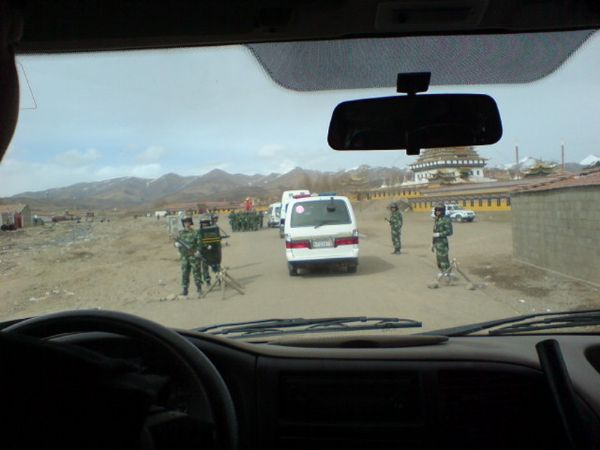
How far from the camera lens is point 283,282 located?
10906 millimetres

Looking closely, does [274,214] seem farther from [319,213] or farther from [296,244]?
[296,244]

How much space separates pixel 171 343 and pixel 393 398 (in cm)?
120

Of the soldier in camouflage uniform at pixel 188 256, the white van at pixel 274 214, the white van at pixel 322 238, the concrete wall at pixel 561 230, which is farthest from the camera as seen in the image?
the white van at pixel 274 214

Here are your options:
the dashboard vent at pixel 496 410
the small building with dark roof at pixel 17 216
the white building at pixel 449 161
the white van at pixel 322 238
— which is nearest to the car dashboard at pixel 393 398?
the dashboard vent at pixel 496 410

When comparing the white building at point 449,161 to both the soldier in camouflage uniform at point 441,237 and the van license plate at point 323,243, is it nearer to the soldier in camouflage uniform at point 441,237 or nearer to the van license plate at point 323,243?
the soldier in camouflage uniform at point 441,237

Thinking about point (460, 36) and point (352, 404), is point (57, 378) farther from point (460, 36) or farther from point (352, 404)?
point (460, 36)

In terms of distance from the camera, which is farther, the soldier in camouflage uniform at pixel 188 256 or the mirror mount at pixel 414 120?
the soldier in camouflage uniform at pixel 188 256

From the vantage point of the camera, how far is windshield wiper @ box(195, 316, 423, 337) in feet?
11.8

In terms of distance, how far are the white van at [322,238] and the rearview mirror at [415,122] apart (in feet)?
29.7

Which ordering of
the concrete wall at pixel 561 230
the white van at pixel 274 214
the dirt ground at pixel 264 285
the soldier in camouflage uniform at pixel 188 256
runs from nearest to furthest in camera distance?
1. the dirt ground at pixel 264 285
2. the concrete wall at pixel 561 230
3. the soldier in camouflage uniform at pixel 188 256
4. the white van at pixel 274 214

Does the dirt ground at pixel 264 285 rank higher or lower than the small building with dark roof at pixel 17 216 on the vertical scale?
lower

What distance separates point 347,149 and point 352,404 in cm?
142

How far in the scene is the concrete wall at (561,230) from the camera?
9461 millimetres

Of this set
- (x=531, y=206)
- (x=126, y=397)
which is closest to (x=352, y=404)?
(x=126, y=397)
